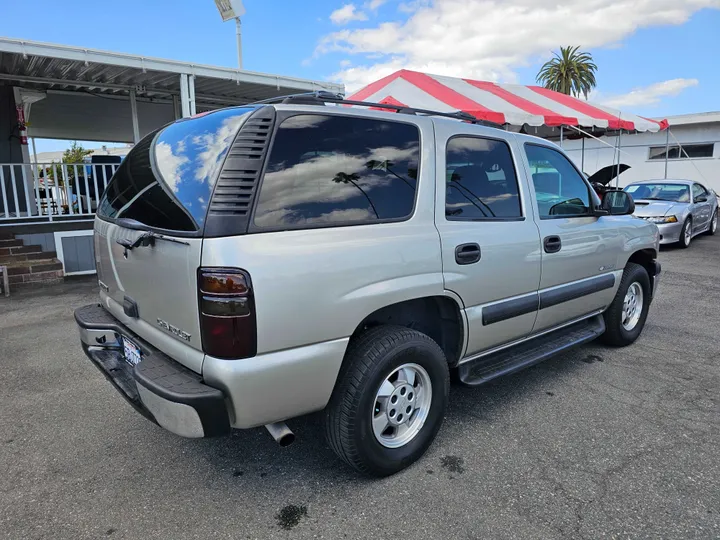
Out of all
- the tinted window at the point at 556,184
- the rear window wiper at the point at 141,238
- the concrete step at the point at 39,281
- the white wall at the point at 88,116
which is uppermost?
the white wall at the point at 88,116

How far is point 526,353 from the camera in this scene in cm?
337

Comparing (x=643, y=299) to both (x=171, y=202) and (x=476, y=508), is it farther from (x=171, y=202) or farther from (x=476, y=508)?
(x=171, y=202)

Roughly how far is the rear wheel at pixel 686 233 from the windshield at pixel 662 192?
0.63m

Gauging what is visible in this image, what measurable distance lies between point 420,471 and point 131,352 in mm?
1695

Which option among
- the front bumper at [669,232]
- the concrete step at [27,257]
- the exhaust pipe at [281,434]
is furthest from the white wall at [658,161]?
the exhaust pipe at [281,434]

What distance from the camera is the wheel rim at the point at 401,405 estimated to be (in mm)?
2494

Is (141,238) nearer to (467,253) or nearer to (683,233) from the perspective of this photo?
(467,253)

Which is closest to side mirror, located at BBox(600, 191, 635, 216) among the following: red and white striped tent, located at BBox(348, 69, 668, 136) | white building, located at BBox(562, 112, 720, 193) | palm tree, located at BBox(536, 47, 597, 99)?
red and white striped tent, located at BBox(348, 69, 668, 136)

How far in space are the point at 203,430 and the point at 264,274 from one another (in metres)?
0.70

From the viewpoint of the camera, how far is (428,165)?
268 cm

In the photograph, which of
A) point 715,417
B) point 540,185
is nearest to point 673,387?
point 715,417

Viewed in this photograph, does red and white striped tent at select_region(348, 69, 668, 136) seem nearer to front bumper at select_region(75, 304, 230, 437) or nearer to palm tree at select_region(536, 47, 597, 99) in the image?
front bumper at select_region(75, 304, 230, 437)

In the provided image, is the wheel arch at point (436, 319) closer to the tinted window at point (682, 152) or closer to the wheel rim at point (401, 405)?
the wheel rim at point (401, 405)

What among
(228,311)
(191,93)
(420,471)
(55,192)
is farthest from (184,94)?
(420,471)
